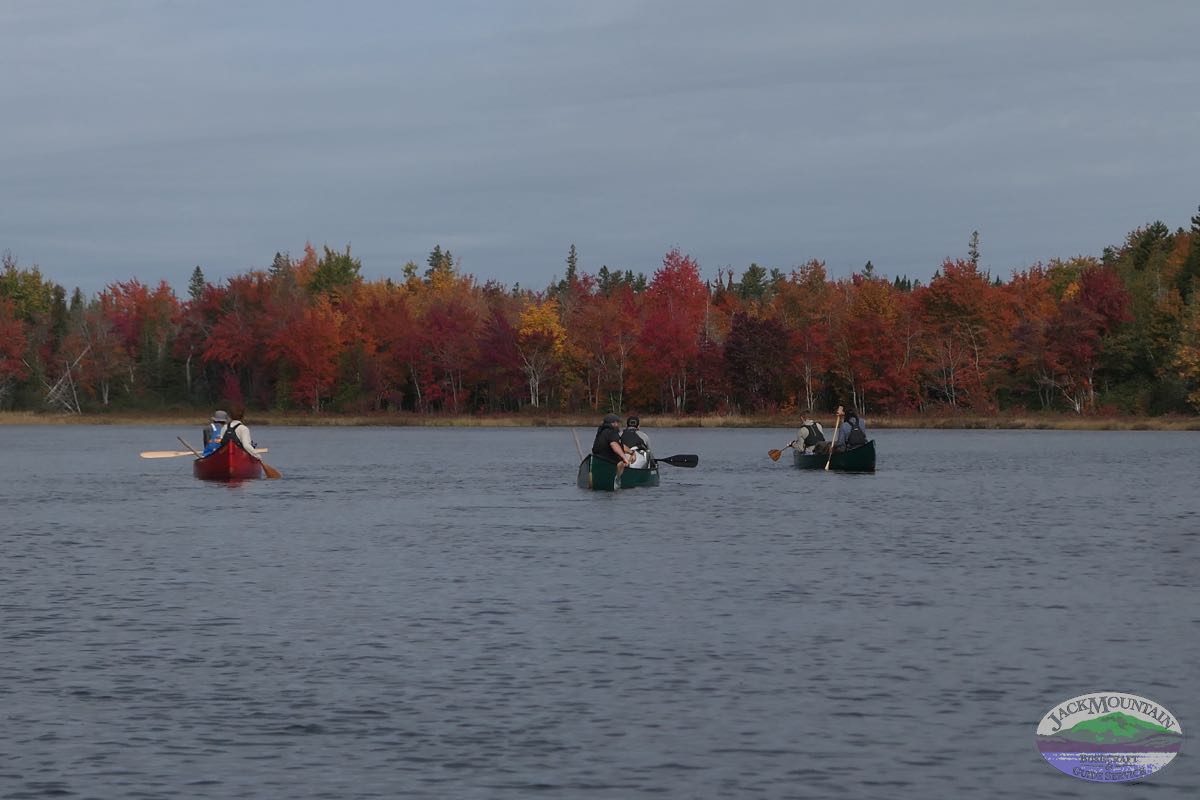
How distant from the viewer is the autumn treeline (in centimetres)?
11138

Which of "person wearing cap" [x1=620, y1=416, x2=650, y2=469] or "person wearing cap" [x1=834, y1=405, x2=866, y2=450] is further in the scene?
"person wearing cap" [x1=834, y1=405, x2=866, y2=450]

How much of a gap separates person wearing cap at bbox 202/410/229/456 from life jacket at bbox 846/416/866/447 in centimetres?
2061

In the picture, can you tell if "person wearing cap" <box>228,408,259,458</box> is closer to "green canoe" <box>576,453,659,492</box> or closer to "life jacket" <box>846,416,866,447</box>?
"green canoe" <box>576,453,659,492</box>

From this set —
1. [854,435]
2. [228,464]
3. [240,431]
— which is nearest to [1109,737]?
[240,431]

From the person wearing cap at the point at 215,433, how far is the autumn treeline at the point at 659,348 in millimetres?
63752

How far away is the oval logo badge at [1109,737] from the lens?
42.0 ft

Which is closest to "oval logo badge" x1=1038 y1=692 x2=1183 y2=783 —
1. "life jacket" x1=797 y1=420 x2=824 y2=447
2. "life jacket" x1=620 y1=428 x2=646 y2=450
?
"life jacket" x1=620 y1=428 x2=646 y2=450

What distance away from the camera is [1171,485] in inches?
1986

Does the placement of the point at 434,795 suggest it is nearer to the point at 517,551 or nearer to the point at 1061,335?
the point at 517,551

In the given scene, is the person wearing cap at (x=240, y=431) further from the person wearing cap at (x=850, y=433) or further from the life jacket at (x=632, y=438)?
the person wearing cap at (x=850, y=433)

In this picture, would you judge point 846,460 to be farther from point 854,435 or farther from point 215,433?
point 215,433

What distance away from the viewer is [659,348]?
11469cm

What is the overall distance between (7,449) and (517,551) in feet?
196

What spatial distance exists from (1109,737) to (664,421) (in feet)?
309
